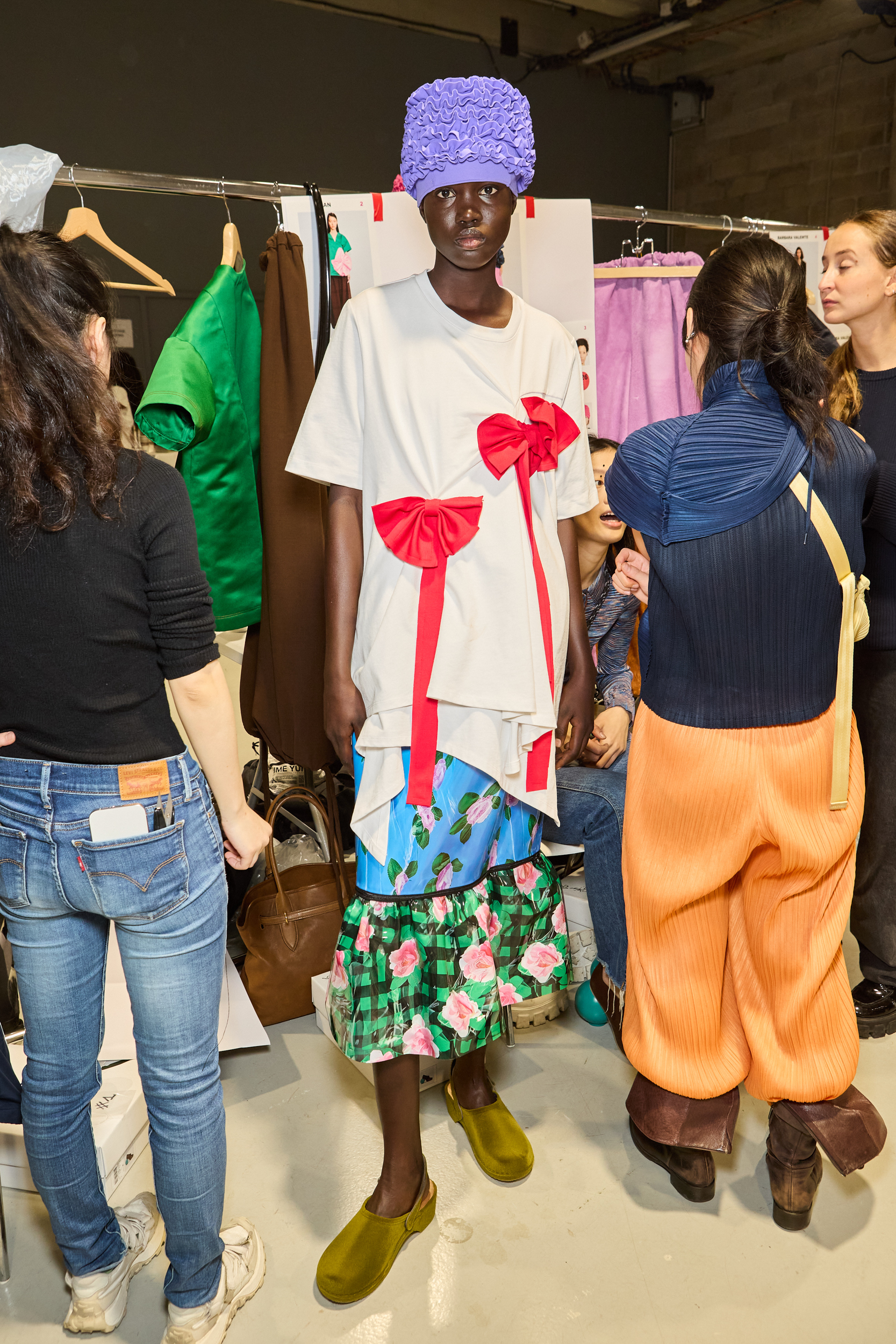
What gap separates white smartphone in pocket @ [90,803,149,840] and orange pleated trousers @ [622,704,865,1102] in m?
0.92

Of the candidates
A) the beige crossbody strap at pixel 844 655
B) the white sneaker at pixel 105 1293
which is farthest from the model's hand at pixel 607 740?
the white sneaker at pixel 105 1293

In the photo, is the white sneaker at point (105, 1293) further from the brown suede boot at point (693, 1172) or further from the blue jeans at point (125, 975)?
the brown suede boot at point (693, 1172)

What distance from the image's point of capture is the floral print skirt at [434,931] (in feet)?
→ 5.84

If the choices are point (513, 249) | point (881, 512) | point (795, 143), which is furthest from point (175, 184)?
point (795, 143)

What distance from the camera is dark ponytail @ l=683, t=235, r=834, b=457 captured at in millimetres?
1593

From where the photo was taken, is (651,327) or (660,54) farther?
(660,54)

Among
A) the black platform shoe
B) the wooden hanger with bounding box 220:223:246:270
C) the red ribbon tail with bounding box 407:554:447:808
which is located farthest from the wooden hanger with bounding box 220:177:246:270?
the black platform shoe

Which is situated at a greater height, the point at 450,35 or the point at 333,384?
the point at 450,35

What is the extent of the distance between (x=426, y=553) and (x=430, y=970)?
2.55 feet

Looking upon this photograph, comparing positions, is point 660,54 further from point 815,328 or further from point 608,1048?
point 608,1048

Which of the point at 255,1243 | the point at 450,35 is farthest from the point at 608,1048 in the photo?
the point at 450,35

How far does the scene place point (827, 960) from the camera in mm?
1765

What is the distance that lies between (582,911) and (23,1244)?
55.5 inches

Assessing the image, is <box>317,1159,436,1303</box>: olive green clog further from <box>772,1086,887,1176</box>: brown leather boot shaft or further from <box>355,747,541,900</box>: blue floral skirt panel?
<box>772,1086,887,1176</box>: brown leather boot shaft
